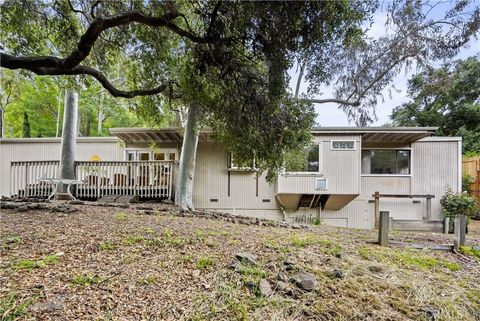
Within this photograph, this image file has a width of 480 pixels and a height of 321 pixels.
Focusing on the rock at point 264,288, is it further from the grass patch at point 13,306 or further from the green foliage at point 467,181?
the green foliage at point 467,181

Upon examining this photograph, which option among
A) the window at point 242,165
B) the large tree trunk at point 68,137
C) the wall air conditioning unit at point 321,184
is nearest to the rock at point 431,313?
the window at point 242,165

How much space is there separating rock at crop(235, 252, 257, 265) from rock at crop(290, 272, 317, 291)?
45 cm

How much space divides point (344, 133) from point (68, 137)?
30.1 ft

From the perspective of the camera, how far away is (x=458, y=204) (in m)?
10.0

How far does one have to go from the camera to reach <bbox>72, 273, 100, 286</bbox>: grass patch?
2398 millimetres

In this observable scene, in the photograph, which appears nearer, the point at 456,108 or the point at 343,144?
the point at 343,144

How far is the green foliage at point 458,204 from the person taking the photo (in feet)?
32.4

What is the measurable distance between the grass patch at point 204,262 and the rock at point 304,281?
0.83 metres

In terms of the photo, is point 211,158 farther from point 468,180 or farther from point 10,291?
point 468,180

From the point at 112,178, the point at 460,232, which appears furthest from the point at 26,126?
the point at 460,232

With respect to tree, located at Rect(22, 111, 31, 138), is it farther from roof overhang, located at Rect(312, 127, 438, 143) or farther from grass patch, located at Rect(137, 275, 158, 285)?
grass patch, located at Rect(137, 275, 158, 285)

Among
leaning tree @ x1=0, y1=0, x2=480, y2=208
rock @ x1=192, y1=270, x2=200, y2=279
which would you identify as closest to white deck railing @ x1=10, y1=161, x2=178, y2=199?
leaning tree @ x1=0, y1=0, x2=480, y2=208

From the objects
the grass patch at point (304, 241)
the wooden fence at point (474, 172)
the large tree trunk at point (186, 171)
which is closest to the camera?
the grass patch at point (304, 241)

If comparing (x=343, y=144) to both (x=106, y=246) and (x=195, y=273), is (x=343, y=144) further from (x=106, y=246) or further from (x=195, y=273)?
(x=106, y=246)
